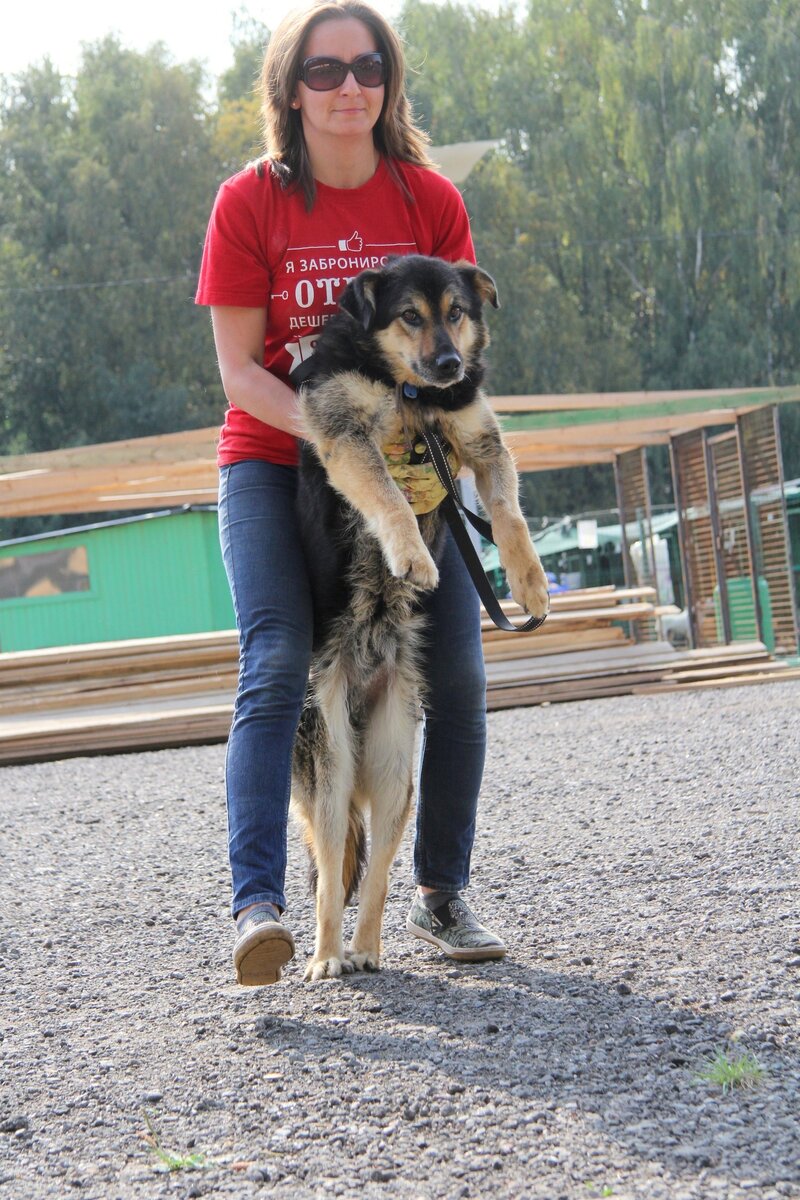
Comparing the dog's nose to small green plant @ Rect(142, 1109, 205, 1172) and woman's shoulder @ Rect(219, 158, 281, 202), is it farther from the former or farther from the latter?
small green plant @ Rect(142, 1109, 205, 1172)

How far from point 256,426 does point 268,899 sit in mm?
1218

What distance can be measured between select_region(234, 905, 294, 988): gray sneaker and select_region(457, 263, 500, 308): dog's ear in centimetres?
184

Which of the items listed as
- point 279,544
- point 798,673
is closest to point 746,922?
point 279,544

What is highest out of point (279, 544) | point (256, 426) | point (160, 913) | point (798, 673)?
point (256, 426)

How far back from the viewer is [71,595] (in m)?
19.7

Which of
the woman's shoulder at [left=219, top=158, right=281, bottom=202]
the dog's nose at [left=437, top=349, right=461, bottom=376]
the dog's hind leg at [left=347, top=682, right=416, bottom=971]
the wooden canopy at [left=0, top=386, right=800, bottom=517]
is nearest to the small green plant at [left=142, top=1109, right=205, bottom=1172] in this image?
the dog's hind leg at [left=347, top=682, right=416, bottom=971]

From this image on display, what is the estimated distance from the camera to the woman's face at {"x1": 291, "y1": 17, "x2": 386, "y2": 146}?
3.41 meters

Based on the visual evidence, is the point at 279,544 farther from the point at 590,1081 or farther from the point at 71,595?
the point at 71,595

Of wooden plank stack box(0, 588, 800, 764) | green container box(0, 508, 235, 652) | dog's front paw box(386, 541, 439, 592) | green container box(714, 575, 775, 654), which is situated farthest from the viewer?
green container box(0, 508, 235, 652)

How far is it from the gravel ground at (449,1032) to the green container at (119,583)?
13.2 meters

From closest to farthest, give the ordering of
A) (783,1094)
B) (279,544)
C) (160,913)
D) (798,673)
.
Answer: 1. (783,1094)
2. (279,544)
3. (160,913)
4. (798,673)

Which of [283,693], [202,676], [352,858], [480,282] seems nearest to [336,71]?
[480,282]

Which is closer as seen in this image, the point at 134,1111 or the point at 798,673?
the point at 134,1111

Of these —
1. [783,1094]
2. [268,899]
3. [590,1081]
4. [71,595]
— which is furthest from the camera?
[71,595]
